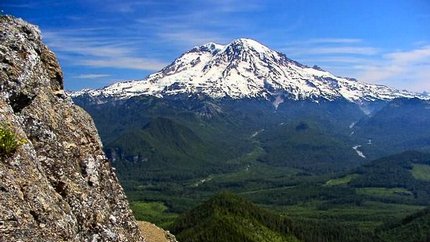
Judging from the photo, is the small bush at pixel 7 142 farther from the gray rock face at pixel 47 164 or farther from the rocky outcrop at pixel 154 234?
the rocky outcrop at pixel 154 234

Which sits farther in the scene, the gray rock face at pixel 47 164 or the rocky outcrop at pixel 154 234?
the rocky outcrop at pixel 154 234

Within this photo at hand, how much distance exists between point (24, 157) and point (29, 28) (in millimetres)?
10894

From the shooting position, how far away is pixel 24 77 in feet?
79.6

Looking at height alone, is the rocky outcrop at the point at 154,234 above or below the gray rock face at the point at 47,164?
below

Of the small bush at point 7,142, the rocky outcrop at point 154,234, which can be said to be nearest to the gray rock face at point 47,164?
the small bush at point 7,142

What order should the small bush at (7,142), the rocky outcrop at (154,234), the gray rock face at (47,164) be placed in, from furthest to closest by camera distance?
the rocky outcrop at (154,234)
the small bush at (7,142)
the gray rock face at (47,164)

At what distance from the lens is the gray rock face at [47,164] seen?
18547 millimetres

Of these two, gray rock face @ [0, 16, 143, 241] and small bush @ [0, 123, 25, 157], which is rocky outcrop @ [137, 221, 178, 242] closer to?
gray rock face @ [0, 16, 143, 241]

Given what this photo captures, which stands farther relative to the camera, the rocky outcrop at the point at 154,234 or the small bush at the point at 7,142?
the rocky outcrop at the point at 154,234

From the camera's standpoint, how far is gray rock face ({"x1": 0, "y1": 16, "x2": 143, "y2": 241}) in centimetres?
1855

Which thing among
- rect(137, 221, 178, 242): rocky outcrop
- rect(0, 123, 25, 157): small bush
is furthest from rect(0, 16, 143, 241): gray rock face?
rect(137, 221, 178, 242): rocky outcrop

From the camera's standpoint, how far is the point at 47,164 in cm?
2327

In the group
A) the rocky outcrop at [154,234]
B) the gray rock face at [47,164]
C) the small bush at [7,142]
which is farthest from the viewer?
the rocky outcrop at [154,234]

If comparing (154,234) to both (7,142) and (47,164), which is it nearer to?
(47,164)
